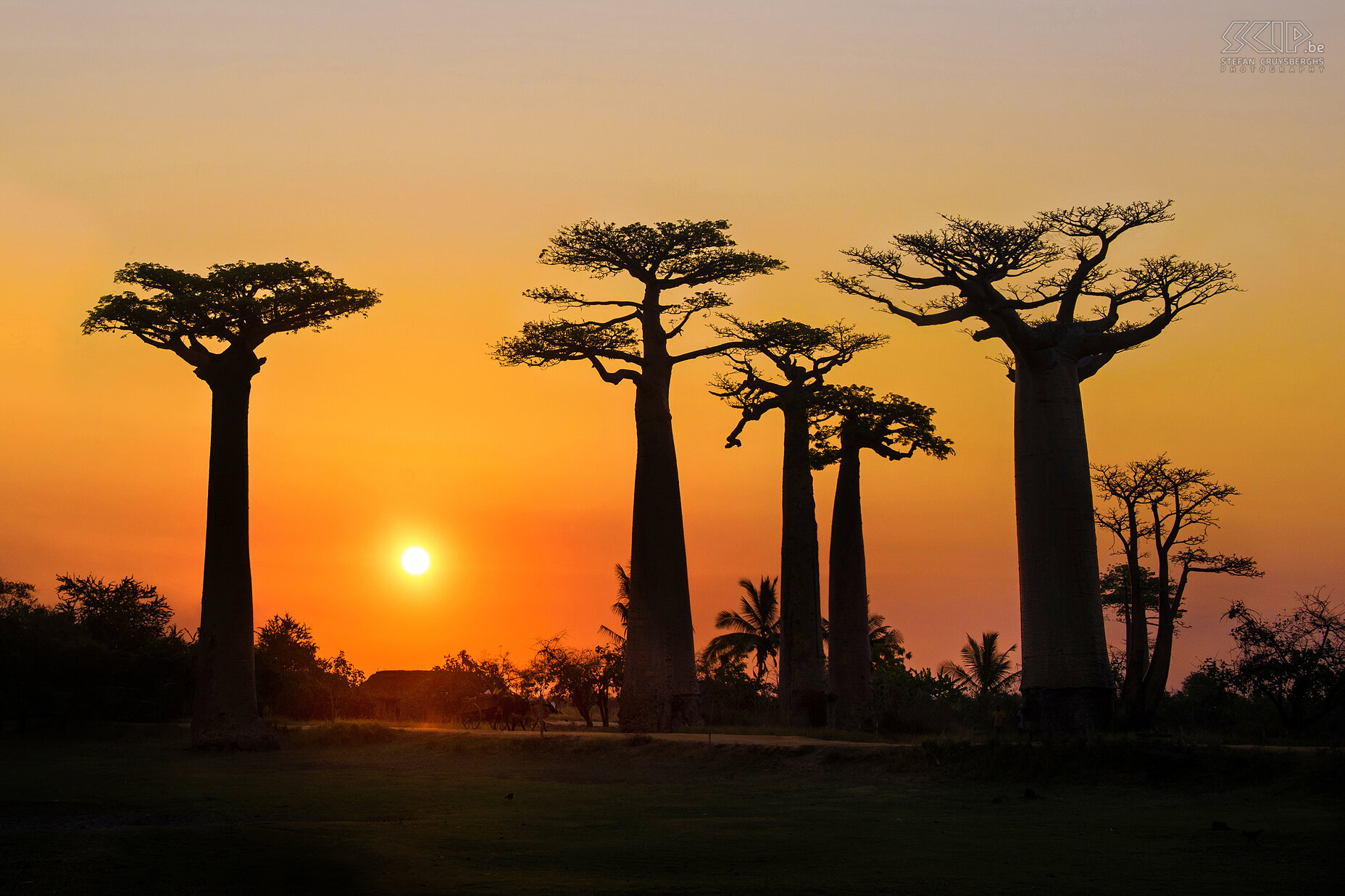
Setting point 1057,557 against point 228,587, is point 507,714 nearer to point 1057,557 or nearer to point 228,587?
point 228,587

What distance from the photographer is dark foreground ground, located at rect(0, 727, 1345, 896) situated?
8.41 meters

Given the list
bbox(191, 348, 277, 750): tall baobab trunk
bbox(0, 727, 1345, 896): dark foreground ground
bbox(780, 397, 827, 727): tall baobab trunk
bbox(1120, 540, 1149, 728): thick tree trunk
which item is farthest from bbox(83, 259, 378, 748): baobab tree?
bbox(1120, 540, 1149, 728): thick tree trunk

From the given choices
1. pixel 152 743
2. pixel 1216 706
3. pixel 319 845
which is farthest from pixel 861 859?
pixel 152 743

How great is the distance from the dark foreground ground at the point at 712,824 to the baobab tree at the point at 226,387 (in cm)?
557

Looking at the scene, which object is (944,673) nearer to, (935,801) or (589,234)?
(589,234)

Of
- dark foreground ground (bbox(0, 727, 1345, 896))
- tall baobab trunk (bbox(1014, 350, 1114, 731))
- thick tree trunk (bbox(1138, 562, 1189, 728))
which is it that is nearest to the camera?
dark foreground ground (bbox(0, 727, 1345, 896))

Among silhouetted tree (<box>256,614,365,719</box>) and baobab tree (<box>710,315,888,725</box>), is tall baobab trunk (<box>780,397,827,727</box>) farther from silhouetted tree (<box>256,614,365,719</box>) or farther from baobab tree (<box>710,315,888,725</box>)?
silhouetted tree (<box>256,614,365,719</box>)

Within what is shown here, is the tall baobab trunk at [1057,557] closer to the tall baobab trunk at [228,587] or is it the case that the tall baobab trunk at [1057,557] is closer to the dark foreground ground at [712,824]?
the dark foreground ground at [712,824]

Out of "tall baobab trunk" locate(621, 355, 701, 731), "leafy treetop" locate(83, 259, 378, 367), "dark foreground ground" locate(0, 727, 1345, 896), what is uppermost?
"leafy treetop" locate(83, 259, 378, 367)

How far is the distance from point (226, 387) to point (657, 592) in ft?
38.2

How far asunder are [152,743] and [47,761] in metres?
7.95

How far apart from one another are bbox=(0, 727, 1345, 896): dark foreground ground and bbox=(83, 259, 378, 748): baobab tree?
5568 mm

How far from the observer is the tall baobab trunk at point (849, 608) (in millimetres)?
30125

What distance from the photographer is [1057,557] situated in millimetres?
20672
